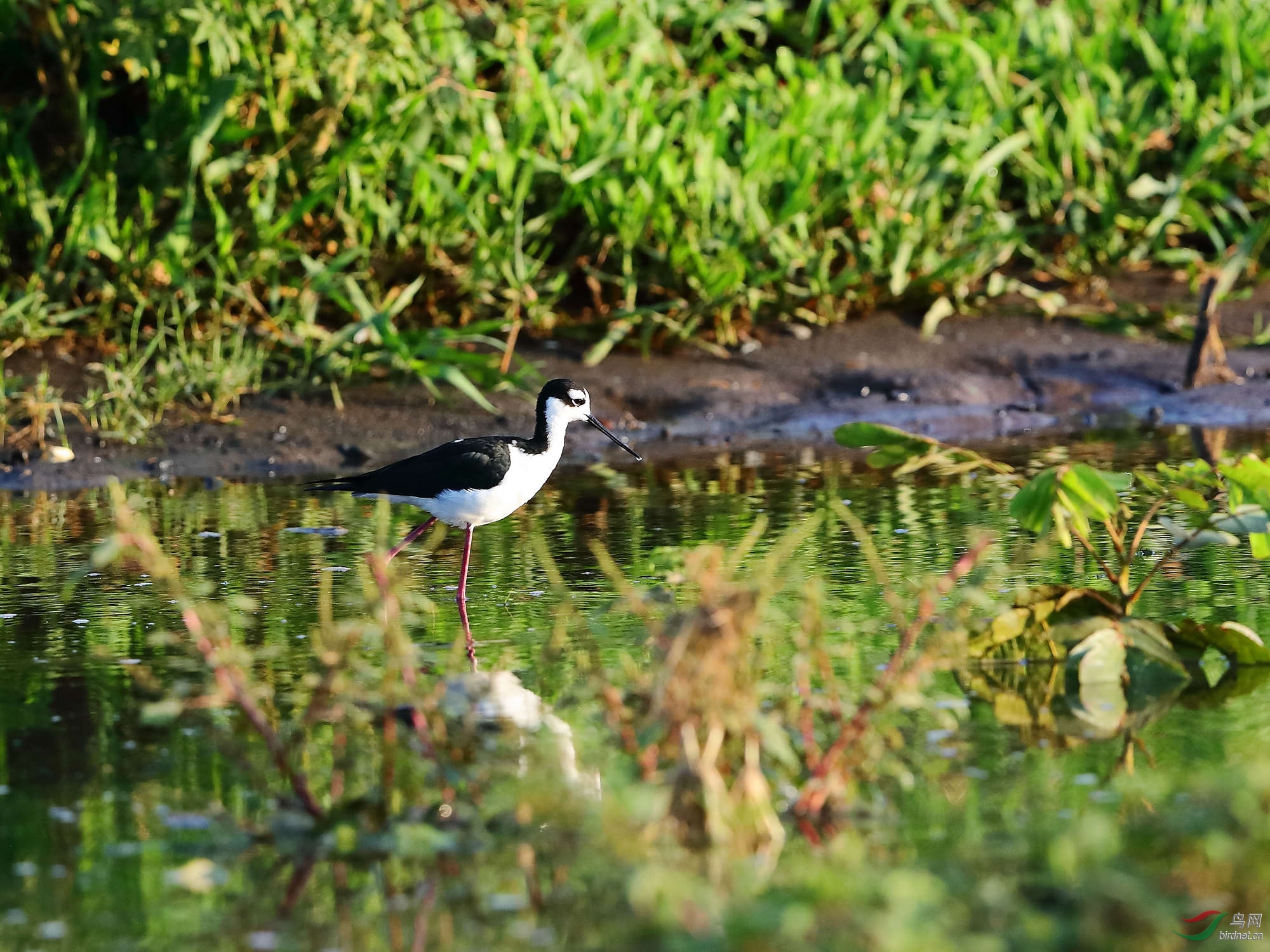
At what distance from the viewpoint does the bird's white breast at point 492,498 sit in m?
6.43

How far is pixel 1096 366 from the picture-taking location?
10125 millimetres

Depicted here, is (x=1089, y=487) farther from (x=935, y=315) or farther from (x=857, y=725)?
(x=935, y=315)

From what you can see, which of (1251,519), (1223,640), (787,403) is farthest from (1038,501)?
(787,403)

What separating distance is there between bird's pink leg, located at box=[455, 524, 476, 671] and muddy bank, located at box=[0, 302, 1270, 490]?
2.17 meters

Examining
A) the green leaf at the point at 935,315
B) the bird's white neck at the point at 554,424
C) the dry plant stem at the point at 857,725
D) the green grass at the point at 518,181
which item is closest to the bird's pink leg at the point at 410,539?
the bird's white neck at the point at 554,424

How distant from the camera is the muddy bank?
8.74 m

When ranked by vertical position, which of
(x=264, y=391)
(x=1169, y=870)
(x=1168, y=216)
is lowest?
(x=1169, y=870)

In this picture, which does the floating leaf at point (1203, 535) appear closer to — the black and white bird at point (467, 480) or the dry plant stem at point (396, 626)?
the dry plant stem at point (396, 626)

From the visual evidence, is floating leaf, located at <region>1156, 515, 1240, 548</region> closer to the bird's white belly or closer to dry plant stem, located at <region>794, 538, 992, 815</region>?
dry plant stem, located at <region>794, 538, 992, 815</region>

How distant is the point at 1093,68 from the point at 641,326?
343cm

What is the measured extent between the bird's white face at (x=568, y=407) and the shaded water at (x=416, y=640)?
0.43 metres

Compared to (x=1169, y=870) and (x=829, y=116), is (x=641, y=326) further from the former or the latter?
(x=1169, y=870)

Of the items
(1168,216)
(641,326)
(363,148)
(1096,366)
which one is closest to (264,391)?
(363,148)

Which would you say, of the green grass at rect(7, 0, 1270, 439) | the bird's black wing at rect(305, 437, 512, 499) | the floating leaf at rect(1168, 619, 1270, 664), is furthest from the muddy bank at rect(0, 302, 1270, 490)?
the floating leaf at rect(1168, 619, 1270, 664)
